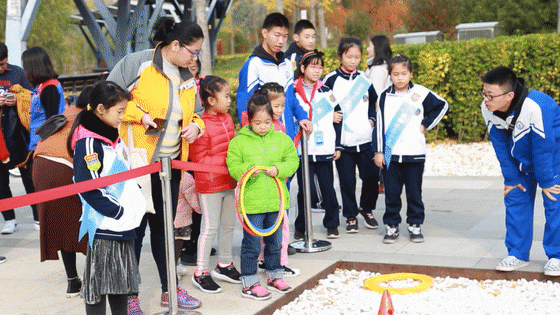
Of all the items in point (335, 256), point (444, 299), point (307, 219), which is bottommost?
point (444, 299)

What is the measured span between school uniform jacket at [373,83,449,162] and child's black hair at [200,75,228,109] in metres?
1.74

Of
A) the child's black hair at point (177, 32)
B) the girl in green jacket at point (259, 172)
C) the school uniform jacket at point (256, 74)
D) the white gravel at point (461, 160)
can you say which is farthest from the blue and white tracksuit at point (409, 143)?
the white gravel at point (461, 160)

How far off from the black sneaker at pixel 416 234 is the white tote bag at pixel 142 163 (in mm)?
2579

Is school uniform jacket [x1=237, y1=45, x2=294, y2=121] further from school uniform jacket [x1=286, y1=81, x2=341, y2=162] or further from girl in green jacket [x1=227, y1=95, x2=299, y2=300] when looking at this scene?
girl in green jacket [x1=227, y1=95, x2=299, y2=300]

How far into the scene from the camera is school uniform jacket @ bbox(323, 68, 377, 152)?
620 cm

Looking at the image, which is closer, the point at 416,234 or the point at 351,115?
the point at 416,234

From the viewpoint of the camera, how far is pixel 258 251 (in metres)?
4.70

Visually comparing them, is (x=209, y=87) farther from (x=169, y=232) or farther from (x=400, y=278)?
(x=400, y=278)

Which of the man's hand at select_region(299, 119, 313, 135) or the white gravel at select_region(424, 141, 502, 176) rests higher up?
the man's hand at select_region(299, 119, 313, 135)

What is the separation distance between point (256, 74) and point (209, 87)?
778mm

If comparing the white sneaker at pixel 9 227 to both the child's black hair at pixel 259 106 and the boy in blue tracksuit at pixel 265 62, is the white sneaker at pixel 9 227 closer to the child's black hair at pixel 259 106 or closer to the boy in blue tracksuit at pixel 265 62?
the boy in blue tracksuit at pixel 265 62

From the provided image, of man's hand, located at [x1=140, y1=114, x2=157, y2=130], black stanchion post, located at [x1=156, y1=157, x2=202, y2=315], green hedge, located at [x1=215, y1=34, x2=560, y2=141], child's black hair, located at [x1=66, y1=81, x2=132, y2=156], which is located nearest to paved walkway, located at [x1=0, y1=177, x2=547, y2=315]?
black stanchion post, located at [x1=156, y1=157, x2=202, y2=315]

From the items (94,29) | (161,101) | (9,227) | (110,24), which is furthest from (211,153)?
(110,24)

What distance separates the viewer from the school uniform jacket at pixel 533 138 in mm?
4656
